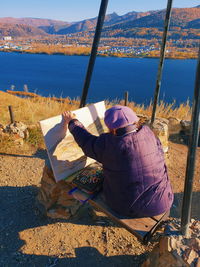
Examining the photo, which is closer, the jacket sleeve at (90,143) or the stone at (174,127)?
the jacket sleeve at (90,143)

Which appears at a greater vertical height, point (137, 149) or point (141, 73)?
point (141, 73)

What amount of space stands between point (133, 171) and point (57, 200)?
4.40ft

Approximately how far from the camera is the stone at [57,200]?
240cm

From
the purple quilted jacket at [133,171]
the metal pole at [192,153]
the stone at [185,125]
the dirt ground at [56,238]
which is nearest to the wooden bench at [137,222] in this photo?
the purple quilted jacket at [133,171]

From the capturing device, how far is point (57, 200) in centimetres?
252

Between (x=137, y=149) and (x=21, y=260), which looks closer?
(x=137, y=149)

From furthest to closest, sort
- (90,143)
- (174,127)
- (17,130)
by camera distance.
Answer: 1. (174,127)
2. (17,130)
3. (90,143)

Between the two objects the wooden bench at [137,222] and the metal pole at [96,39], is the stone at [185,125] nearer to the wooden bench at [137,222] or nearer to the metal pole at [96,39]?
the metal pole at [96,39]

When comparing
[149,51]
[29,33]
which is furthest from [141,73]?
[29,33]

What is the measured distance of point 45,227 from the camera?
236 cm

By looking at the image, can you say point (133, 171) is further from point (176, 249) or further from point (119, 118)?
point (176, 249)

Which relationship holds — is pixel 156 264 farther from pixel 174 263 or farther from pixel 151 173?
pixel 151 173

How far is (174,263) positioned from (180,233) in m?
0.25

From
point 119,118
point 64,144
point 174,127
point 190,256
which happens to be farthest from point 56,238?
point 174,127
